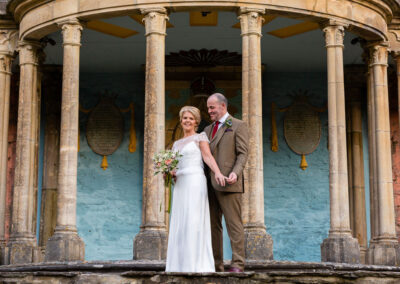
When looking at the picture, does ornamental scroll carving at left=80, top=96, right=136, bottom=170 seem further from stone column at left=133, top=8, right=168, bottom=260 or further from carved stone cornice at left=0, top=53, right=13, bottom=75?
stone column at left=133, top=8, right=168, bottom=260

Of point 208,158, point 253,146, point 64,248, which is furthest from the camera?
point 64,248

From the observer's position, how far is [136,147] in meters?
17.6

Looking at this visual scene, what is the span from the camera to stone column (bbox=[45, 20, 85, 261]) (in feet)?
42.7

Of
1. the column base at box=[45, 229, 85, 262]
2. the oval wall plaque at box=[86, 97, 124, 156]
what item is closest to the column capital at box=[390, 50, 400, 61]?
the oval wall plaque at box=[86, 97, 124, 156]

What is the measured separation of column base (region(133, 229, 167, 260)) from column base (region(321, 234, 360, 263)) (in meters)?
2.93

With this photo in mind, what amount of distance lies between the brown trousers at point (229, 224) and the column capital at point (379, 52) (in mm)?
8234

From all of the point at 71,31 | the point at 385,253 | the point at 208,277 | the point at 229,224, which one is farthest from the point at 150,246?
the point at 208,277

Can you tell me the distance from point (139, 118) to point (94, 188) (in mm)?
1978

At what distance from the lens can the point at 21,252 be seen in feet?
46.9

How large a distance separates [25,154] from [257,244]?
5181 mm

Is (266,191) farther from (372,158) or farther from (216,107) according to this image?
(216,107)

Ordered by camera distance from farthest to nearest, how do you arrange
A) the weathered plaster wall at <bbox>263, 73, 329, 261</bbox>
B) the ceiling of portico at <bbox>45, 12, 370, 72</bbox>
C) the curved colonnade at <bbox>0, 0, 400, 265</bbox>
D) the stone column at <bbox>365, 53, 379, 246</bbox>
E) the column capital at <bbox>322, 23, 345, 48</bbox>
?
the weathered plaster wall at <bbox>263, 73, 329, 261</bbox> → the ceiling of portico at <bbox>45, 12, 370, 72</bbox> → the stone column at <bbox>365, 53, 379, 246</bbox> → the column capital at <bbox>322, 23, 345, 48</bbox> → the curved colonnade at <bbox>0, 0, 400, 265</bbox>

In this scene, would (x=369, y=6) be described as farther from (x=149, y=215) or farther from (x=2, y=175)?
(x=2, y=175)

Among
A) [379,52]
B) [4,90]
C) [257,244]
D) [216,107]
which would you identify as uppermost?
[379,52]
